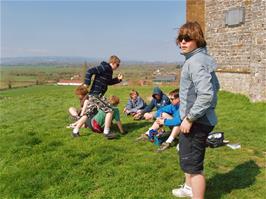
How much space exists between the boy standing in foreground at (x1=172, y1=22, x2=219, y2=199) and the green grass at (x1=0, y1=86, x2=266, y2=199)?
924mm

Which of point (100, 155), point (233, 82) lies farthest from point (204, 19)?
point (100, 155)

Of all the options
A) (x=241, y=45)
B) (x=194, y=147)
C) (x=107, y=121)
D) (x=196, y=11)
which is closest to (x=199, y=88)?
(x=194, y=147)

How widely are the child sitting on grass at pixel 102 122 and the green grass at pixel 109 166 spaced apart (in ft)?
0.53

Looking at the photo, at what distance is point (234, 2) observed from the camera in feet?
52.3

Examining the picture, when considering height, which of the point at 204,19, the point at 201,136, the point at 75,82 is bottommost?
the point at 75,82

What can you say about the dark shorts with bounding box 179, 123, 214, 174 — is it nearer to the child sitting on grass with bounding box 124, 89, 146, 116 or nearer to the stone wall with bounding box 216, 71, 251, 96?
the child sitting on grass with bounding box 124, 89, 146, 116

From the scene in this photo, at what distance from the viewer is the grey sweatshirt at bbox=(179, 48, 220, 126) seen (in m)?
3.93

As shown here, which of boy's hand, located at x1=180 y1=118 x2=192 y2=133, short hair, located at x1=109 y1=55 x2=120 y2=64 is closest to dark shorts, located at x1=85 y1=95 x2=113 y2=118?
short hair, located at x1=109 y1=55 x2=120 y2=64

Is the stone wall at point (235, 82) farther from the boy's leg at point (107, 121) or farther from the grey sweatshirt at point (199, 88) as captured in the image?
the grey sweatshirt at point (199, 88)

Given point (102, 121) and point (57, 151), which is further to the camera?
point (102, 121)

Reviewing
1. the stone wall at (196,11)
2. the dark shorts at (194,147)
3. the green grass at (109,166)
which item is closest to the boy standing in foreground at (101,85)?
the green grass at (109,166)

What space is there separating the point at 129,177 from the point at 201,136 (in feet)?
5.79

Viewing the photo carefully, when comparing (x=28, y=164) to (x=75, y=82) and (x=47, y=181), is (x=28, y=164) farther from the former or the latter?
(x=75, y=82)

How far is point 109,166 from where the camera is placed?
6.03 m
